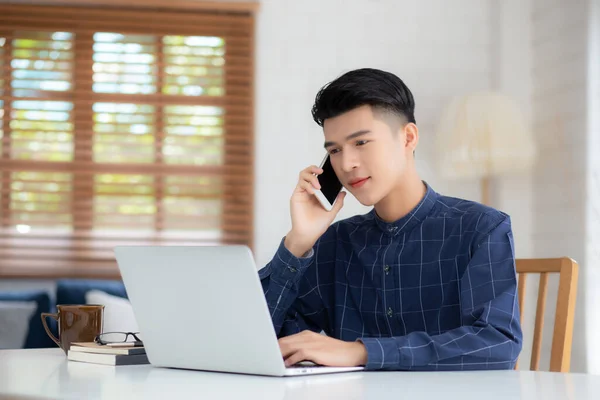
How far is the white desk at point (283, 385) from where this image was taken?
0.91 metres

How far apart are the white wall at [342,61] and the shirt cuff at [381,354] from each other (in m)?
2.76

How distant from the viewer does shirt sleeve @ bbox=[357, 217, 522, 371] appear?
1.20 m

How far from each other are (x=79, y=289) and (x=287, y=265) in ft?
7.49

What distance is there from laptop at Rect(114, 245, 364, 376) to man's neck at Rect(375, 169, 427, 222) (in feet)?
1.65

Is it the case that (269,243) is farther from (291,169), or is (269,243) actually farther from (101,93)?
(101,93)

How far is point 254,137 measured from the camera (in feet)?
13.0

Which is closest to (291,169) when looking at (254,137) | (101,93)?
(254,137)

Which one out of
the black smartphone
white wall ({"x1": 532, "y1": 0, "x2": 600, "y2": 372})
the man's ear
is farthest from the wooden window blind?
the man's ear

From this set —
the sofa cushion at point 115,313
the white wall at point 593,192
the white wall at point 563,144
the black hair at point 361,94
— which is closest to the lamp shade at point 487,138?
the white wall at point 563,144

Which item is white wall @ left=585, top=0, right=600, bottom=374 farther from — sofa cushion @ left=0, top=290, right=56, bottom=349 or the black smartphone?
sofa cushion @ left=0, top=290, right=56, bottom=349

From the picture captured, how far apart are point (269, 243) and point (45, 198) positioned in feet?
3.67

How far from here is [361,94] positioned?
Answer: 155 centimetres

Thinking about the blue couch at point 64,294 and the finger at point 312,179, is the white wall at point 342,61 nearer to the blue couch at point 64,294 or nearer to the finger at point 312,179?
the blue couch at point 64,294

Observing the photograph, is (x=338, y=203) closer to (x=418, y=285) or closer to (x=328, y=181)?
(x=328, y=181)
